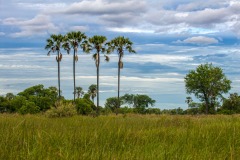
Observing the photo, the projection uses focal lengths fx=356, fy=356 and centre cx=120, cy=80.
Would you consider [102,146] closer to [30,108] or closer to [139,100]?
[30,108]

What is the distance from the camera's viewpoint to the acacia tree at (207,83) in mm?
80875

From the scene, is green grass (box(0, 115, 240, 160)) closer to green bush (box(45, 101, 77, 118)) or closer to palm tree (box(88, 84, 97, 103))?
green bush (box(45, 101, 77, 118))

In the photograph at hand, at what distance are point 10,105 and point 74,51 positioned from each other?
28100 mm

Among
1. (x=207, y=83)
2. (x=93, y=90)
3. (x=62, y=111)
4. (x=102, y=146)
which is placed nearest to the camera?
(x=102, y=146)

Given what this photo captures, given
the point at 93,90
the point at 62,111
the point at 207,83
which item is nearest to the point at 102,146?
the point at 62,111

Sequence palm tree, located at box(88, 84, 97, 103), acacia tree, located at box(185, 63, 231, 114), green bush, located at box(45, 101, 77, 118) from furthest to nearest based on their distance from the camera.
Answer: palm tree, located at box(88, 84, 97, 103) → acacia tree, located at box(185, 63, 231, 114) → green bush, located at box(45, 101, 77, 118)

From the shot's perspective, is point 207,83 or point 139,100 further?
point 139,100

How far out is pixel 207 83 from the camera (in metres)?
79.8

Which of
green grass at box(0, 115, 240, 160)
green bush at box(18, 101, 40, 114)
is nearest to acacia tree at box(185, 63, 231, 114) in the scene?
green bush at box(18, 101, 40, 114)

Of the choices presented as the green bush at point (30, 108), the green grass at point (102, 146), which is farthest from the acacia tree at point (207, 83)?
the green grass at point (102, 146)

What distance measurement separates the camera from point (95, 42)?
70188 mm

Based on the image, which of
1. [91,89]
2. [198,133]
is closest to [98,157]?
[198,133]

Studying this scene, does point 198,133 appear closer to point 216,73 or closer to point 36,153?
point 36,153

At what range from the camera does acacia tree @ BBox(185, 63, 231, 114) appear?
8088 cm
